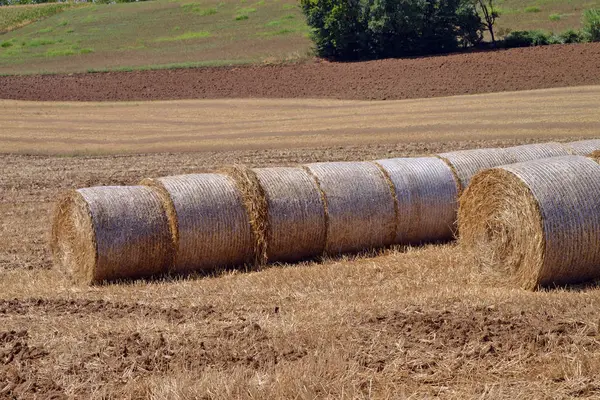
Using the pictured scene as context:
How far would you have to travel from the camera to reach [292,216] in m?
10.6

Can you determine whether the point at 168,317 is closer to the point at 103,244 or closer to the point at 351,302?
the point at 351,302

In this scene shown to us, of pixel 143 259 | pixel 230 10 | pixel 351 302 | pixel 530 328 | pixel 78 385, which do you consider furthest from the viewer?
pixel 230 10

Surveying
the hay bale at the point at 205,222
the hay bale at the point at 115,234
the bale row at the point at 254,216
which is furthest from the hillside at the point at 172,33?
the hay bale at the point at 115,234

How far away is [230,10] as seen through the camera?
75.3 metres

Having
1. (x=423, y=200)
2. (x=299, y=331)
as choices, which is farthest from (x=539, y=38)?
(x=299, y=331)

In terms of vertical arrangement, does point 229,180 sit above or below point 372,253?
above

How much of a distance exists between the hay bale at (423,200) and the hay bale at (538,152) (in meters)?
1.10

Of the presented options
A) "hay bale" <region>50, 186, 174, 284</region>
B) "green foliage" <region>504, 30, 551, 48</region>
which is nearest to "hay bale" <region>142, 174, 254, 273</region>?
"hay bale" <region>50, 186, 174, 284</region>

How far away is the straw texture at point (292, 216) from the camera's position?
10523 millimetres

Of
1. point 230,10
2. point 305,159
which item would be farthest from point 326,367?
point 230,10

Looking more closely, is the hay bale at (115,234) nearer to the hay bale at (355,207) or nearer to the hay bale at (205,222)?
the hay bale at (205,222)

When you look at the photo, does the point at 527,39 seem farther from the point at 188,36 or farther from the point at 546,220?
the point at 546,220

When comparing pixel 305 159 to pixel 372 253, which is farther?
pixel 305 159

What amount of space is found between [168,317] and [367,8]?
44697 millimetres
